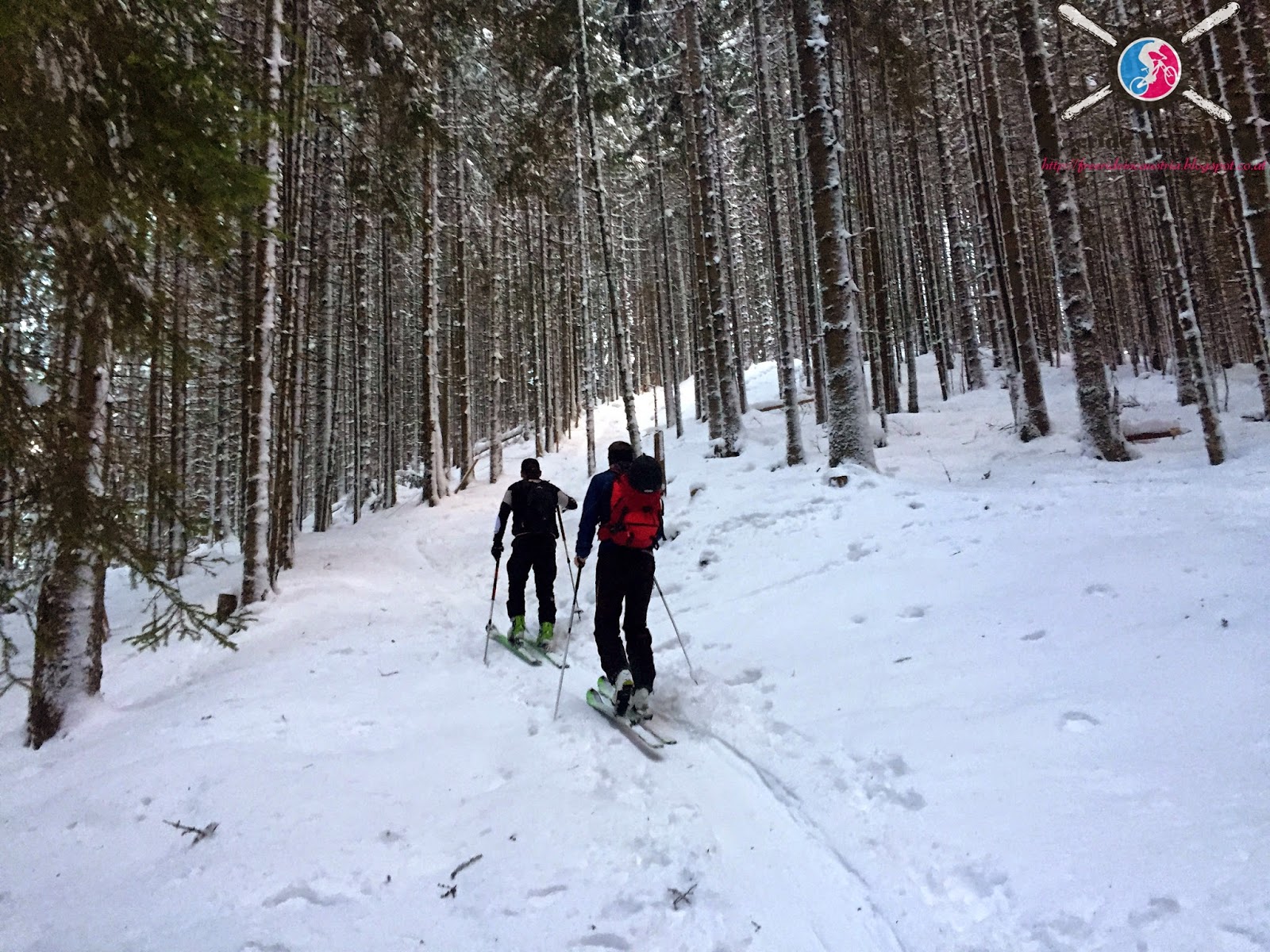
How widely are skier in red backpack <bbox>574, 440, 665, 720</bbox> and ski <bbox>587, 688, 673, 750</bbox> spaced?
88 millimetres

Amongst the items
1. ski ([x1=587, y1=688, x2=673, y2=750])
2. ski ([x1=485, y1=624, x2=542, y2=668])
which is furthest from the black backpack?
ski ([x1=587, y1=688, x2=673, y2=750])

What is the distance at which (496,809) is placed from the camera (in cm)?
361

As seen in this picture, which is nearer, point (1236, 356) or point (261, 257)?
point (261, 257)

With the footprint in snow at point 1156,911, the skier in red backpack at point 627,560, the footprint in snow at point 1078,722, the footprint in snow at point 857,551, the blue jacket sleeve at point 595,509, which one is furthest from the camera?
the footprint in snow at point 857,551

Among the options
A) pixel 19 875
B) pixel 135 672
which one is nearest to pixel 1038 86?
pixel 19 875

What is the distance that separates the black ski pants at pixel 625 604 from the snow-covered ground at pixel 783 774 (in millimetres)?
469

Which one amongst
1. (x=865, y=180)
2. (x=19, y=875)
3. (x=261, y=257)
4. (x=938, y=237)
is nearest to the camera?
(x=19, y=875)

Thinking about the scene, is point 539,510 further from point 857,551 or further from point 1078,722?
point 1078,722

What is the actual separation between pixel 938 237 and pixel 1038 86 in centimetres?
1831

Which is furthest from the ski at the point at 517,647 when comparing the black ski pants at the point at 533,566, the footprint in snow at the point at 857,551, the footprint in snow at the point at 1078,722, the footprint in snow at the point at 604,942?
the footprint in snow at the point at 1078,722

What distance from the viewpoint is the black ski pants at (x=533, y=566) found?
7.39 m

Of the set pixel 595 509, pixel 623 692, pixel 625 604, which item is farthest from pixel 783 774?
pixel 595 509

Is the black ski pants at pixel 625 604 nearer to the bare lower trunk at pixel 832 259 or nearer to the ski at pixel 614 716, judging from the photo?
the ski at pixel 614 716

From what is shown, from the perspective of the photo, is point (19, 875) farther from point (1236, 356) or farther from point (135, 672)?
point (1236, 356)
